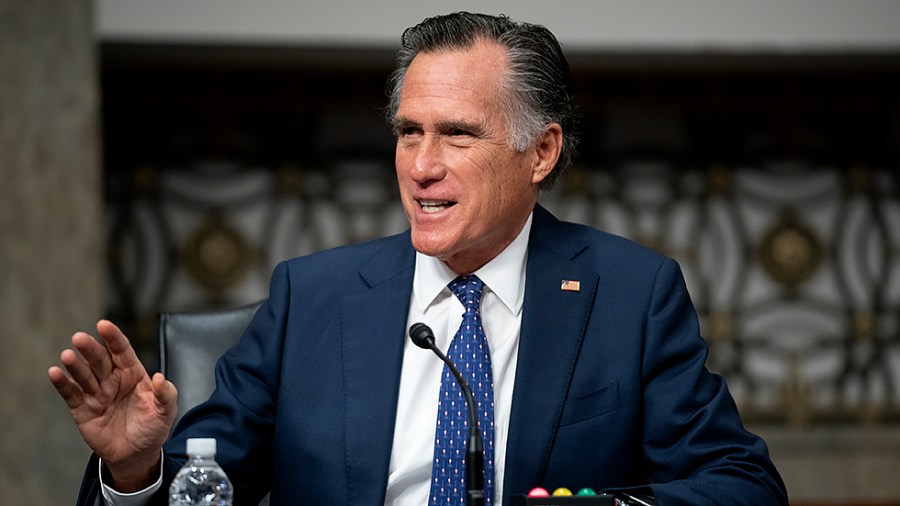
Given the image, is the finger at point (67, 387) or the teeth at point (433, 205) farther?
the teeth at point (433, 205)

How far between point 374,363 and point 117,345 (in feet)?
2.03

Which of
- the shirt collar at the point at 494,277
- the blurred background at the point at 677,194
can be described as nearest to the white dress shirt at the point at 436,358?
the shirt collar at the point at 494,277

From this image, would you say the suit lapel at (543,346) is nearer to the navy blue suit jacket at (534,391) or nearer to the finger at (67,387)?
the navy blue suit jacket at (534,391)

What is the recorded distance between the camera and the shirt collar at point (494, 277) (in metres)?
2.37

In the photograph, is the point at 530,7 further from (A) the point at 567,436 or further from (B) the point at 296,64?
(A) the point at 567,436

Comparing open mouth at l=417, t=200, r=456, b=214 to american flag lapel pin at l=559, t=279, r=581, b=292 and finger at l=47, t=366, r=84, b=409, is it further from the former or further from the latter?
finger at l=47, t=366, r=84, b=409

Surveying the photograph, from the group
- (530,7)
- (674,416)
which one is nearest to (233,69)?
(530,7)

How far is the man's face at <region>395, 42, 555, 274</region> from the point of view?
7.47ft

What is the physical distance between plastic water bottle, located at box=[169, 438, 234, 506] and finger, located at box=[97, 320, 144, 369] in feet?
0.54

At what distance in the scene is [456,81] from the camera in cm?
229

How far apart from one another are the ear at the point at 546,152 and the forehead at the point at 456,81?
6.6 inches

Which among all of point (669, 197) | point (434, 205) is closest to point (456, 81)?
point (434, 205)

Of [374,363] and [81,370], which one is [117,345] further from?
[374,363]

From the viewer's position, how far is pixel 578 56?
4629mm
